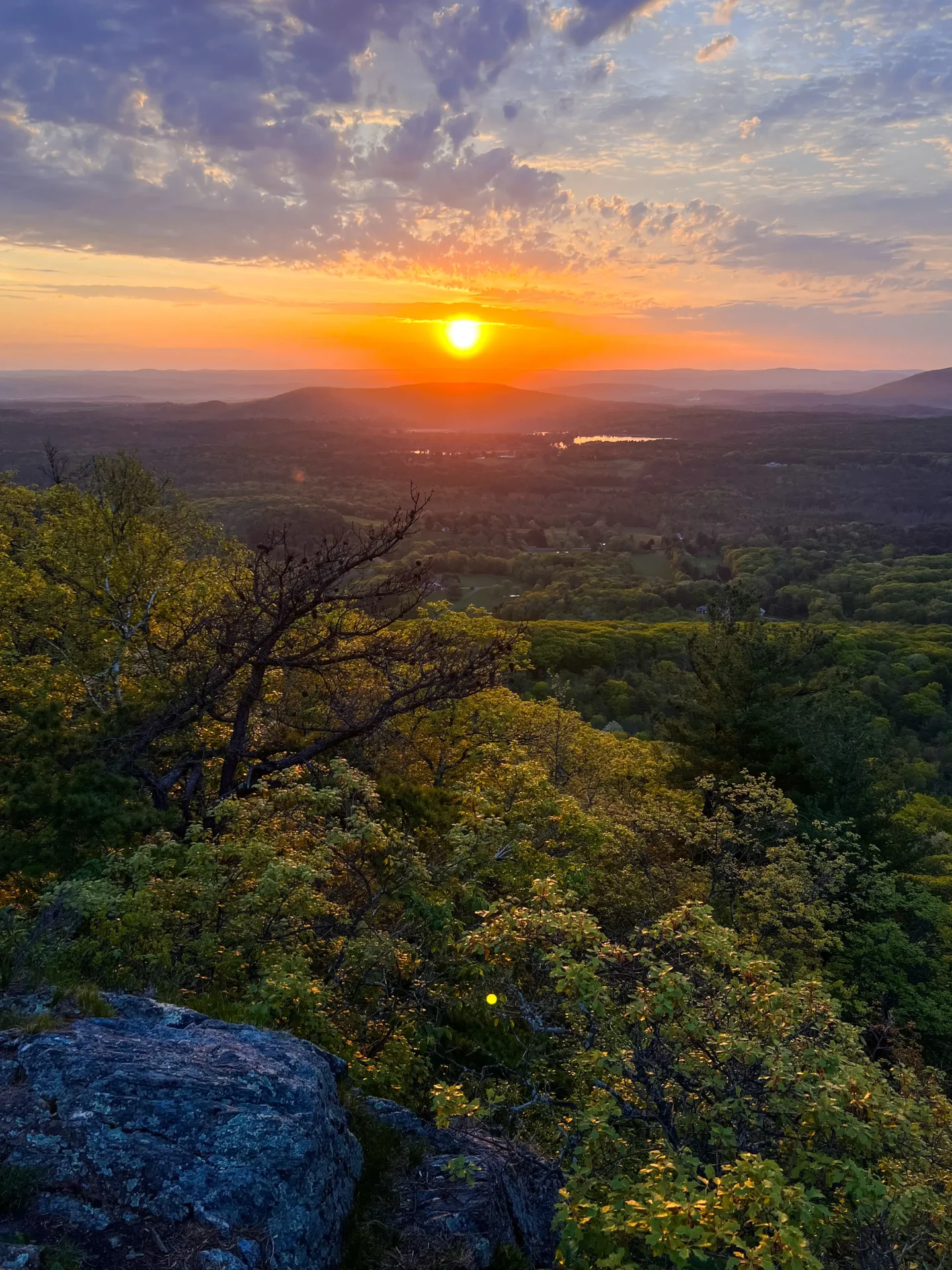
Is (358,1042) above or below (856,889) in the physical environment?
above

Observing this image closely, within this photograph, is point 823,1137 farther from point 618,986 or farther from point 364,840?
point 364,840

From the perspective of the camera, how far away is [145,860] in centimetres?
985

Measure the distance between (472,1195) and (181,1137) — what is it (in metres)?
3.06

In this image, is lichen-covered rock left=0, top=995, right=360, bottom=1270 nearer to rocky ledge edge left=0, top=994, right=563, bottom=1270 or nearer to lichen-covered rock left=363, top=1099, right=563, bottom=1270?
rocky ledge edge left=0, top=994, right=563, bottom=1270

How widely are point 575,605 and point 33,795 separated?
9685 centimetres

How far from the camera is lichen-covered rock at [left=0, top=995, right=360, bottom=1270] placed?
221 inches

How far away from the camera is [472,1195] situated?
7.20 meters

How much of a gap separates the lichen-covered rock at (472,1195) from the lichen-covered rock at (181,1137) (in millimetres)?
750

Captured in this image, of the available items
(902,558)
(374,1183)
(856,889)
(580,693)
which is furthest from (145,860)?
(902,558)

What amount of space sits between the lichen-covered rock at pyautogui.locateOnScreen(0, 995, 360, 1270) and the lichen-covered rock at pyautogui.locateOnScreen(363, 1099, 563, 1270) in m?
0.75

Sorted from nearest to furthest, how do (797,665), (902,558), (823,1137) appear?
(823,1137), (797,665), (902,558)

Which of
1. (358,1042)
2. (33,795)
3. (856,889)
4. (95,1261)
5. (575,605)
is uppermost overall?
(33,795)

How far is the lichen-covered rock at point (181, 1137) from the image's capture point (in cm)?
561

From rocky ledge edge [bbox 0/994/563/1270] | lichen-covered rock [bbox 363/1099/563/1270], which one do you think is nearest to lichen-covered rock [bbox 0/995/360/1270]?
rocky ledge edge [bbox 0/994/563/1270]
